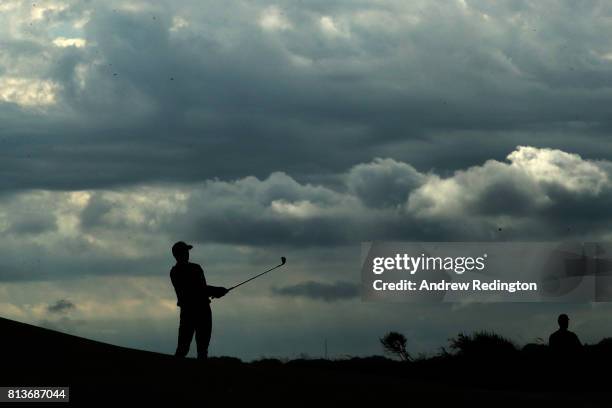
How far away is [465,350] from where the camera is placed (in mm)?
21469

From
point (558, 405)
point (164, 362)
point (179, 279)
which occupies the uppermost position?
point (179, 279)

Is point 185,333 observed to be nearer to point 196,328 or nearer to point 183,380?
point 196,328

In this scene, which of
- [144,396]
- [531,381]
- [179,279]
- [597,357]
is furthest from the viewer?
[597,357]

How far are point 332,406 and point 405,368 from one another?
818 centimetres

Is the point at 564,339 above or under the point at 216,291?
under

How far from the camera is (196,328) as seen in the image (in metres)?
16.6

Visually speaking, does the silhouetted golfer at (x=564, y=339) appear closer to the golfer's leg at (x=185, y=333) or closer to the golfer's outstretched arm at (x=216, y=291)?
the golfer's outstretched arm at (x=216, y=291)

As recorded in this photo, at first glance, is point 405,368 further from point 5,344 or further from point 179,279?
point 5,344

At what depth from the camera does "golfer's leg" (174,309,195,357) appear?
16547 millimetres

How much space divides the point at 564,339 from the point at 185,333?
7408 mm

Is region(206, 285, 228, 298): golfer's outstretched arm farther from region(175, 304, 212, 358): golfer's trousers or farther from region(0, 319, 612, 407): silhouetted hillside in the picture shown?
region(0, 319, 612, 407): silhouetted hillside

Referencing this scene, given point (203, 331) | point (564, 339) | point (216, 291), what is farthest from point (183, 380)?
point (564, 339)

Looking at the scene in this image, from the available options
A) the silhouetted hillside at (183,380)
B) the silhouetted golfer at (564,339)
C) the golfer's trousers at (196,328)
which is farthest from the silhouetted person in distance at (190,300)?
the silhouetted golfer at (564,339)

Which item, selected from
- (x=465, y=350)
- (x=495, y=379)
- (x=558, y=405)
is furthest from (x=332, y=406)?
(x=465, y=350)
